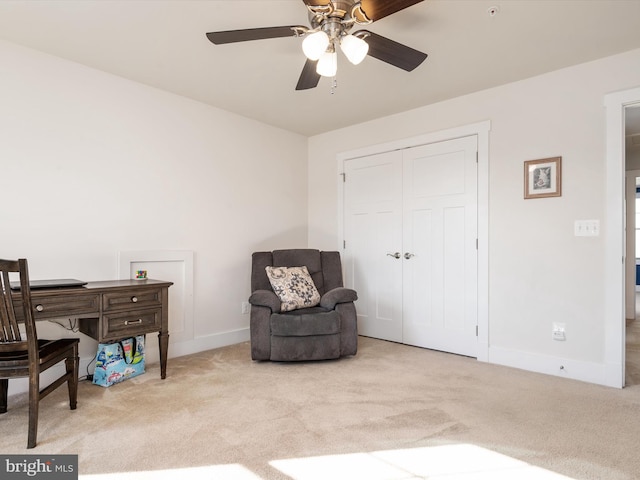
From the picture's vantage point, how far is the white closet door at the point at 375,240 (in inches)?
155

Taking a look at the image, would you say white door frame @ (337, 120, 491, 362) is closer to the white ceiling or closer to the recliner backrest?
the white ceiling

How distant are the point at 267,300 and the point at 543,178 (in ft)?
7.97

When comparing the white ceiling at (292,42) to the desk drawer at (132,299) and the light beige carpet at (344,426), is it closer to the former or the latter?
the desk drawer at (132,299)

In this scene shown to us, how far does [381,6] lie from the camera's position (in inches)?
68.0

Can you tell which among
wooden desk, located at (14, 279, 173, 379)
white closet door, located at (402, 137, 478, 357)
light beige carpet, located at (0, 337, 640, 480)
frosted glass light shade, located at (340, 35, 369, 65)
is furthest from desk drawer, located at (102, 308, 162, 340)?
white closet door, located at (402, 137, 478, 357)

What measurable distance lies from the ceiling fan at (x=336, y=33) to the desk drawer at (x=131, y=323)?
1.83m

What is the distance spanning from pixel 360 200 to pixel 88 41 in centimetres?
277

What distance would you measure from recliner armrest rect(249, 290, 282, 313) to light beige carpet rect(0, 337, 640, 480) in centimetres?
50

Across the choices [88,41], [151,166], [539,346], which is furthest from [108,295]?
[539,346]

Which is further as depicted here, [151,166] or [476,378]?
[151,166]

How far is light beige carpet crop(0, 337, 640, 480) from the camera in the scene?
169 centimetres

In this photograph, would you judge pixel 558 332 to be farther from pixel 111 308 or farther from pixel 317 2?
pixel 111 308

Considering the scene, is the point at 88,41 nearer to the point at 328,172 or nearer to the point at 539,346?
the point at 328,172

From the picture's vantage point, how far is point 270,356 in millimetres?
3154
